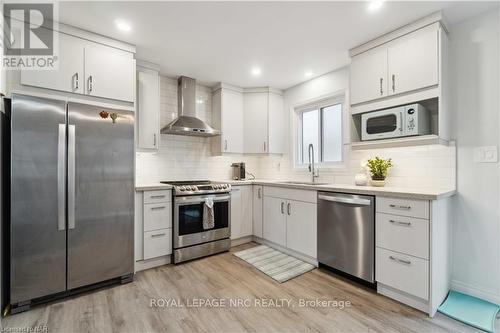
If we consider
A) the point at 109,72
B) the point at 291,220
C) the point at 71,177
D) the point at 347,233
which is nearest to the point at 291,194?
the point at 291,220

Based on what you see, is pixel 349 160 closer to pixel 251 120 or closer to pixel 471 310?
pixel 251 120

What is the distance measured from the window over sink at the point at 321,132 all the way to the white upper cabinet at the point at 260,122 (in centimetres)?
40

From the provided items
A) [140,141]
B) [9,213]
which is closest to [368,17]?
[140,141]

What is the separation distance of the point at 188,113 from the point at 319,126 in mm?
2014

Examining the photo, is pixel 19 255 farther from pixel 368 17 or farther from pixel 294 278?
pixel 368 17

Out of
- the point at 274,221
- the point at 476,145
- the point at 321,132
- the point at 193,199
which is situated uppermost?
the point at 321,132

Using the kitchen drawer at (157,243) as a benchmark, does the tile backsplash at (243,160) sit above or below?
above

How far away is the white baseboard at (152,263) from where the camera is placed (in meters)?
2.75

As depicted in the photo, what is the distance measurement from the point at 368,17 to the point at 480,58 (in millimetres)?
1052

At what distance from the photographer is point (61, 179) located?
209 centimetres

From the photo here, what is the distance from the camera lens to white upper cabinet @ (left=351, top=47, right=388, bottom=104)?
2434 mm

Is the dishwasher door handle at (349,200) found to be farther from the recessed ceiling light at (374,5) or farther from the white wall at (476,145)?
the recessed ceiling light at (374,5)

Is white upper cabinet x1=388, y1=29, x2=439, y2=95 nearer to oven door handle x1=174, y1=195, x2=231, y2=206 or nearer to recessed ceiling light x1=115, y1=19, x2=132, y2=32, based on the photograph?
oven door handle x1=174, y1=195, x2=231, y2=206

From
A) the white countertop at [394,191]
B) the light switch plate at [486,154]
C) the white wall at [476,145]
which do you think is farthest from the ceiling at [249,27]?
the white countertop at [394,191]
